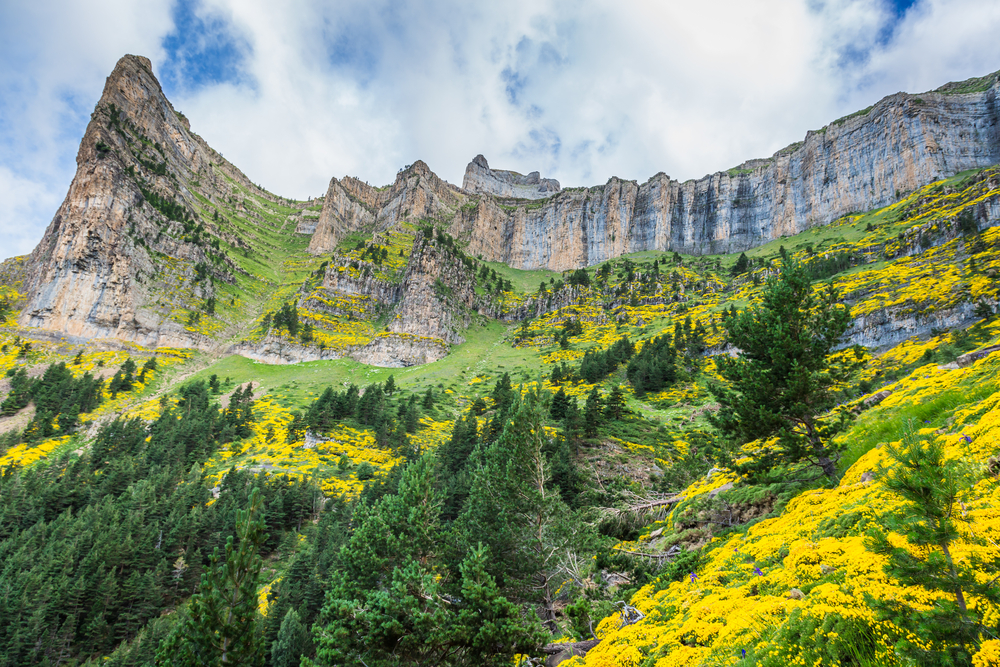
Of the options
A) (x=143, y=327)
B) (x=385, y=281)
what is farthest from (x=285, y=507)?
(x=385, y=281)

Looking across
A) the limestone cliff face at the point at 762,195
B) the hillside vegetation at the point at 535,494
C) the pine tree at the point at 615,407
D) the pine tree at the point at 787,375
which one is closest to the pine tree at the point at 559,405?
the hillside vegetation at the point at 535,494

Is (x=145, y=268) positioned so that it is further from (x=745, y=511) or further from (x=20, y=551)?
(x=745, y=511)

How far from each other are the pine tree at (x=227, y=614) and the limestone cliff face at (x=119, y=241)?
103 metres

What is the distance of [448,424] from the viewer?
5788cm

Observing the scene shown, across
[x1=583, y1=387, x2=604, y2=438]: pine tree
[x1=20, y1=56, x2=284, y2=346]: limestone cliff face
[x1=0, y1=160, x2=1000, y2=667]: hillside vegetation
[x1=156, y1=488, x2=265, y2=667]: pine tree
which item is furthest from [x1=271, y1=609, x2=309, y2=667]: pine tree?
[x1=20, y1=56, x2=284, y2=346]: limestone cliff face

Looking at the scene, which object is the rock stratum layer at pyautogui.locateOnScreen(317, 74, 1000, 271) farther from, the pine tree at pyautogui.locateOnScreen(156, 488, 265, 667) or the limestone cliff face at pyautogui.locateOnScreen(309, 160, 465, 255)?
the pine tree at pyautogui.locateOnScreen(156, 488, 265, 667)

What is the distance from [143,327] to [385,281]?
5585 cm

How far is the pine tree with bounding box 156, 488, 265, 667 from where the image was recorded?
10102mm

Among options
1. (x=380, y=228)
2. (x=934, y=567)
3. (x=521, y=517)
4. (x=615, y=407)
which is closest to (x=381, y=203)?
(x=380, y=228)

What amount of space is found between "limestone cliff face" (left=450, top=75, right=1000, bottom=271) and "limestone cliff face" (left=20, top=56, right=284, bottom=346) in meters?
92.2

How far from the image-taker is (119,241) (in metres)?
94.3

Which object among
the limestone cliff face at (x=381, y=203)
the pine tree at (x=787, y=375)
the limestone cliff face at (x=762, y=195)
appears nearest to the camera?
the pine tree at (x=787, y=375)

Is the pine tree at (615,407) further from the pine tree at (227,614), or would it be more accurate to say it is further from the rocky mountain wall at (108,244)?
the rocky mountain wall at (108,244)

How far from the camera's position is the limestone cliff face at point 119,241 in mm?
85500
